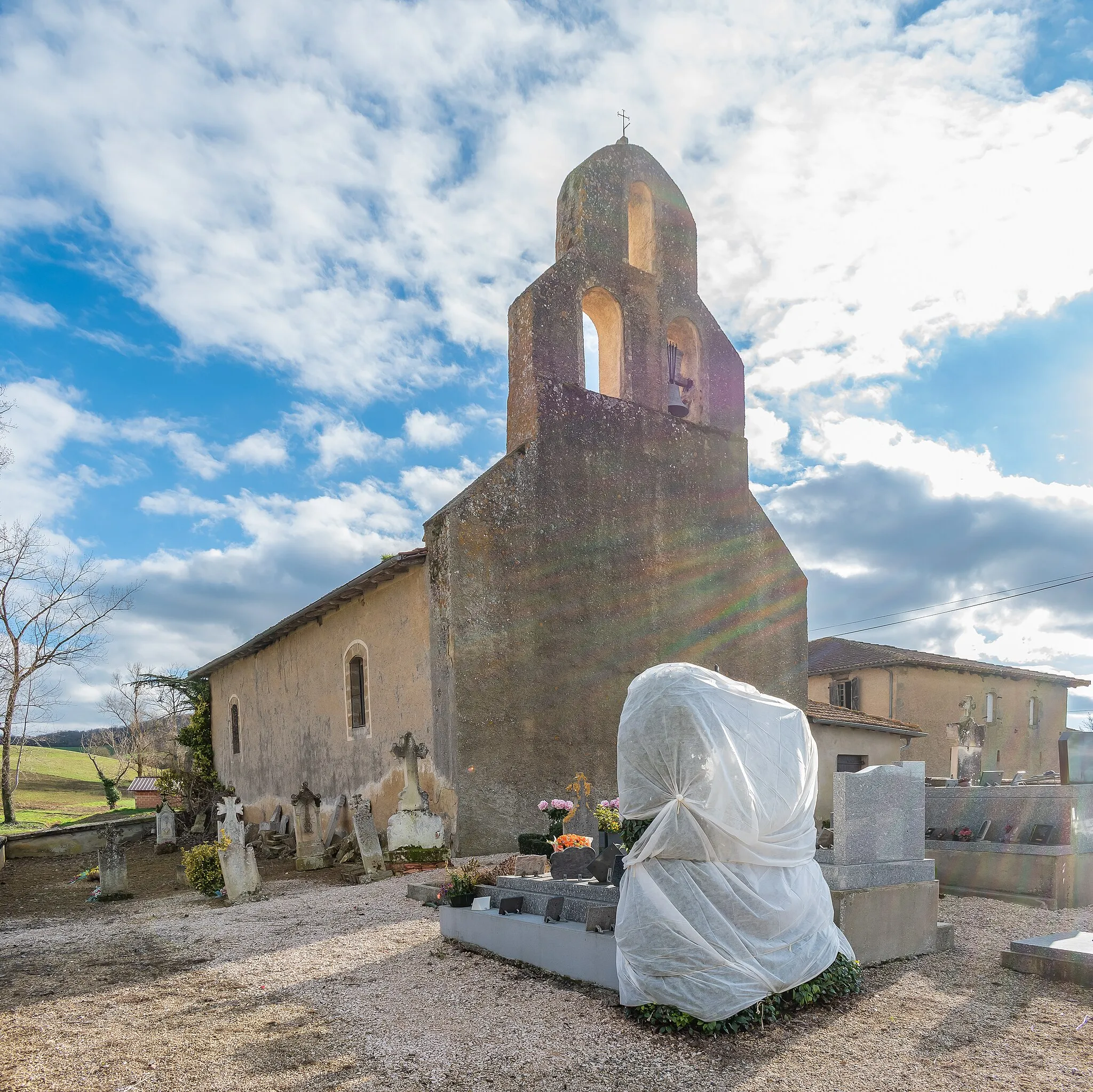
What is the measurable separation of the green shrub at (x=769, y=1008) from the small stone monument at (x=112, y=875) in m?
8.90

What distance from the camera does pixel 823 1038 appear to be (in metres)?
4.93

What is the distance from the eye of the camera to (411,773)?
1232 cm

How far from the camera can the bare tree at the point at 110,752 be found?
1599 inches

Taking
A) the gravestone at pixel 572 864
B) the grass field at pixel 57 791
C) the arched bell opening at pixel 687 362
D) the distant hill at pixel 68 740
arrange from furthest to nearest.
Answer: the distant hill at pixel 68 740 → the grass field at pixel 57 791 → the arched bell opening at pixel 687 362 → the gravestone at pixel 572 864

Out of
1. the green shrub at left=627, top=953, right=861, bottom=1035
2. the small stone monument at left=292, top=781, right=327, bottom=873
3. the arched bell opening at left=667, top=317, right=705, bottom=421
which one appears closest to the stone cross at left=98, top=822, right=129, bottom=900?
the small stone monument at left=292, top=781, right=327, bottom=873

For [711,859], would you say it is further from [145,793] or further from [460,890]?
[145,793]

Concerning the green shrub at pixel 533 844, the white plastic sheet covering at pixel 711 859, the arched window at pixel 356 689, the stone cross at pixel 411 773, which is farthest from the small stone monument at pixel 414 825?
the white plastic sheet covering at pixel 711 859

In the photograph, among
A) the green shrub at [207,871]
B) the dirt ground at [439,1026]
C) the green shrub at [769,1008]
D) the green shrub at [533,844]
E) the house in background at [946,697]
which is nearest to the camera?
the dirt ground at [439,1026]

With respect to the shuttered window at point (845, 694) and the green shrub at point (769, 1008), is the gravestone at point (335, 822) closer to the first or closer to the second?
the green shrub at point (769, 1008)

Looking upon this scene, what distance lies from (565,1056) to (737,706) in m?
2.33

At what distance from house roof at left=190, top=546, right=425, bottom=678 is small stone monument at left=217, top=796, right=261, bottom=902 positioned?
4335 mm

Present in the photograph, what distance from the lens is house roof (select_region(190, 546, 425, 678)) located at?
13.0m

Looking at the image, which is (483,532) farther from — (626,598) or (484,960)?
(484,960)

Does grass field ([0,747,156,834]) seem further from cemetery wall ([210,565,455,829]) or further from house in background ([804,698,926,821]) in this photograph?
house in background ([804,698,926,821])
